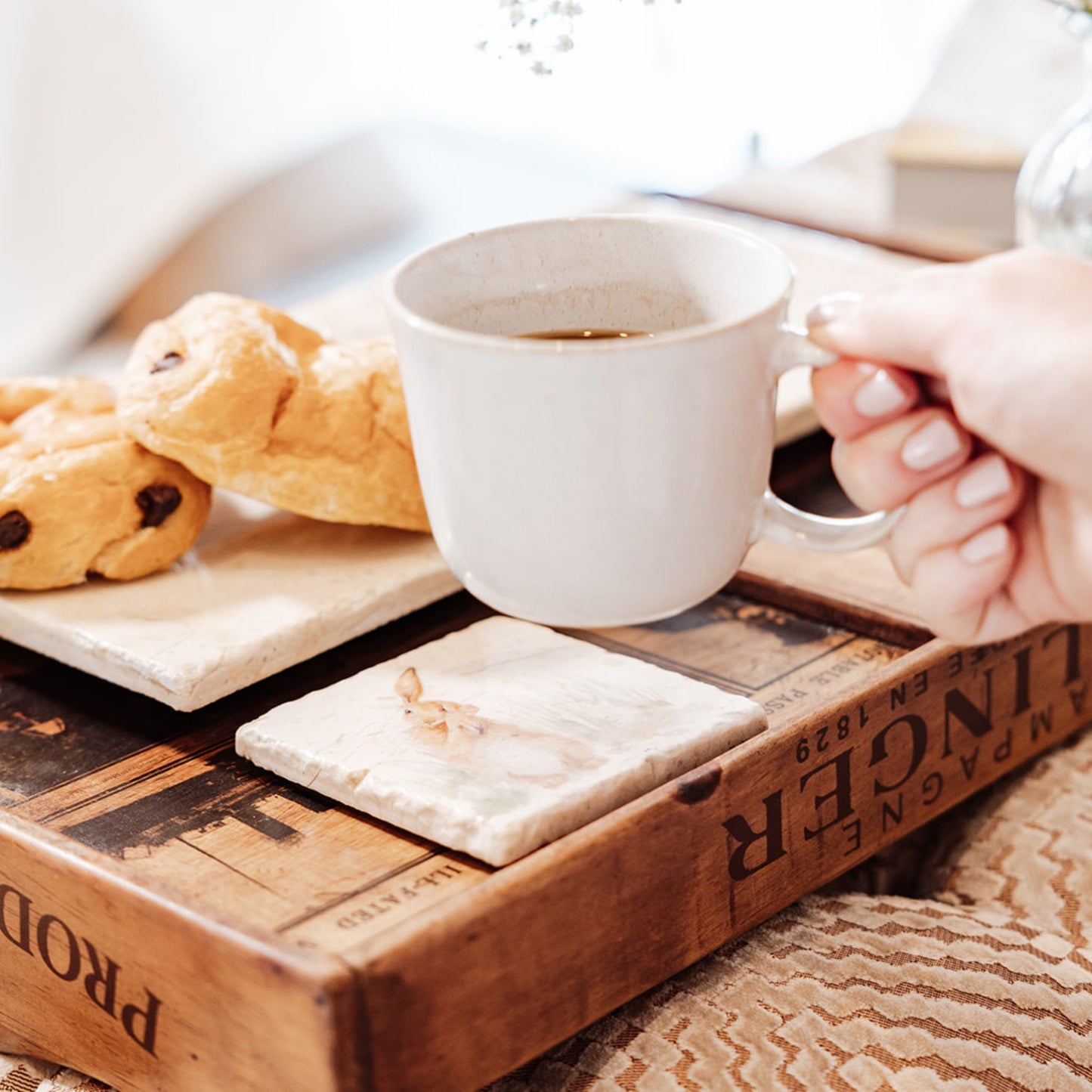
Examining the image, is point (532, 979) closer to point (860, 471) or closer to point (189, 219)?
point (860, 471)

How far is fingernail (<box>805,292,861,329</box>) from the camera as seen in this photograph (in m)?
0.56

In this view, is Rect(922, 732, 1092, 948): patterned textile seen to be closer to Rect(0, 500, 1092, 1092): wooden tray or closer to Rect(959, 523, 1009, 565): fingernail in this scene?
Rect(0, 500, 1092, 1092): wooden tray

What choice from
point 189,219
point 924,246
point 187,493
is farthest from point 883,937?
point 189,219

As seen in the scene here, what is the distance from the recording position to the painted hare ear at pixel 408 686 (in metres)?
0.71

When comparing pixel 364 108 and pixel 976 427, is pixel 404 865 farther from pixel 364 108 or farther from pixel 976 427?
pixel 364 108

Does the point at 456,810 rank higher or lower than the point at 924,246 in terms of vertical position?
lower

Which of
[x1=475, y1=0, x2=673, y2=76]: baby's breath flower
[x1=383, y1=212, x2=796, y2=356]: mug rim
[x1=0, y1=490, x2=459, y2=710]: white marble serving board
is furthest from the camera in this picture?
[x1=0, y1=490, x2=459, y2=710]: white marble serving board

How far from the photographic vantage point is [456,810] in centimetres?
61

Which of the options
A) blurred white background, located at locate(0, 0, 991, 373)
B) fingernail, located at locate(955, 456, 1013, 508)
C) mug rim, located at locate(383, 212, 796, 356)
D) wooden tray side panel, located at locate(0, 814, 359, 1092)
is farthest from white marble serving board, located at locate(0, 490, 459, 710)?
blurred white background, located at locate(0, 0, 991, 373)

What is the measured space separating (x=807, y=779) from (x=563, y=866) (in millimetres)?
167

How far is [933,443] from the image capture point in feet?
1.89

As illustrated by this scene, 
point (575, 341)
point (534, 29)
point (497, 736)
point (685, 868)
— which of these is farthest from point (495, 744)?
point (534, 29)

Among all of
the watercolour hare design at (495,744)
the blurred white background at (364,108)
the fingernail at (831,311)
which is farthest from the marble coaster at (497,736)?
the blurred white background at (364,108)

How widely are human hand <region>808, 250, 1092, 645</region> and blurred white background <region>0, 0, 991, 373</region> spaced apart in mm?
1304
